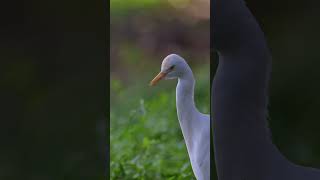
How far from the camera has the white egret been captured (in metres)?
3.08

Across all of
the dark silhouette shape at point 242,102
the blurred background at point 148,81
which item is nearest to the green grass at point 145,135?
the blurred background at point 148,81

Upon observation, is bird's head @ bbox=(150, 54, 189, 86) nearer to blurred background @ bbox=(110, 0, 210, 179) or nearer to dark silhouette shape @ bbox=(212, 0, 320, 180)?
blurred background @ bbox=(110, 0, 210, 179)

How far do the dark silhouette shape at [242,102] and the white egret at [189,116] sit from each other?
2.5 inches

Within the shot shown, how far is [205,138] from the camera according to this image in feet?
10.1

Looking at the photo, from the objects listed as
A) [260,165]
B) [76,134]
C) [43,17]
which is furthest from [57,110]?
[260,165]

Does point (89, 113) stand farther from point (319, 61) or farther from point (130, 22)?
point (319, 61)

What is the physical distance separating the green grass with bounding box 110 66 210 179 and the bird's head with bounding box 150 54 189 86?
0.17 feet

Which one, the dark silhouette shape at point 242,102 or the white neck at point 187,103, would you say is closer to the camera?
the dark silhouette shape at point 242,102

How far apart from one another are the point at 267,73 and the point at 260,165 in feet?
1.45

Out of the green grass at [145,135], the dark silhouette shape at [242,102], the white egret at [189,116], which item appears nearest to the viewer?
the dark silhouette shape at [242,102]

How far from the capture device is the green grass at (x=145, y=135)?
319cm

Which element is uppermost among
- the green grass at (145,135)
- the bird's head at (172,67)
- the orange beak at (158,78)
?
the bird's head at (172,67)

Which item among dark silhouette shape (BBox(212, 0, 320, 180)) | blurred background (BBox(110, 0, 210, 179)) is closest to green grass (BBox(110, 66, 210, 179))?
blurred background (BBox(110, 0, 210, 179))

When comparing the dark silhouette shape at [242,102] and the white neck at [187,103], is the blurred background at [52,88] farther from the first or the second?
the dark silhouette shape at [242,102]
